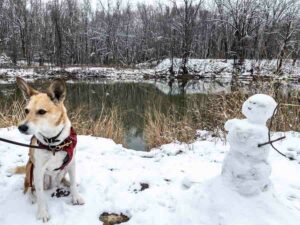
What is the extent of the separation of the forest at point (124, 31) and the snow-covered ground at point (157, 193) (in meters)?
30.6

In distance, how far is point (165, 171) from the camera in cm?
397

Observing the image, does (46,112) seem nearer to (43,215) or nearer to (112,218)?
(43,215)

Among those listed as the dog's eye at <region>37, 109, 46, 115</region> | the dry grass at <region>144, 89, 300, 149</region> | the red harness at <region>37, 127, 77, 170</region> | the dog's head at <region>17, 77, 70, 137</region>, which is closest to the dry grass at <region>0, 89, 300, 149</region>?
the dry grass at <region>144, 89, 300, 149</region>

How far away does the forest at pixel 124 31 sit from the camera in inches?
1411

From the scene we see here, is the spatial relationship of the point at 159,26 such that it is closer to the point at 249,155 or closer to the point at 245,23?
the point at 245,23

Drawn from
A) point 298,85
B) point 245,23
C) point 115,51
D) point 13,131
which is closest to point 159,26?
point 115,51

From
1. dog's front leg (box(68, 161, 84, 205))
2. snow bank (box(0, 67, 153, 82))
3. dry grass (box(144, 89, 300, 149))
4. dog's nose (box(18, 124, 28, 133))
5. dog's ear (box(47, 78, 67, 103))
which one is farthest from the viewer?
snow bank (box(0, 67, 153, 82))

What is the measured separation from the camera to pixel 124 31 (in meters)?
48.6

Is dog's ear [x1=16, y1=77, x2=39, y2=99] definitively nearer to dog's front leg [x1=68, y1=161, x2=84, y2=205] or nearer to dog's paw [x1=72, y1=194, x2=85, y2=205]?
dog's front leg [x1=68, y1=161, x2=84, y2=205]

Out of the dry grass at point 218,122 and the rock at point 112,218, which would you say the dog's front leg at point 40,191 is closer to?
the rock at point 112,218

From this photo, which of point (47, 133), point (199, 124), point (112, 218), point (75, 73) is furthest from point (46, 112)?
point (75, 73)

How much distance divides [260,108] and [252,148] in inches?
14.1

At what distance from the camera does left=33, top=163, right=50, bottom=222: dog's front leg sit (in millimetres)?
2760

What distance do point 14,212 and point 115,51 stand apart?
43.6m
